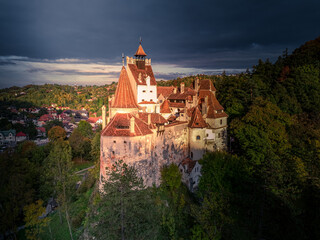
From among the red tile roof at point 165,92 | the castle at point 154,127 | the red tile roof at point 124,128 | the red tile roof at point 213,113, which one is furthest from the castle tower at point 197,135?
the red tile roof at point 165,92

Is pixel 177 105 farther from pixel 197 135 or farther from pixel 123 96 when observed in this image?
pixel 123 96

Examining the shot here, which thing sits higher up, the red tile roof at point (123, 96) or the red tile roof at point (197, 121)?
the red tile roof at point (123, 96)

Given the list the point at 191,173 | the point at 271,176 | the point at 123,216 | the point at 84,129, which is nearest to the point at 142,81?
the point at 191,173

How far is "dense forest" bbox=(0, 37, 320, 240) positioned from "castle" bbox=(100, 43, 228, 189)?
2463 mm

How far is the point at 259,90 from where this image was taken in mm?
47469

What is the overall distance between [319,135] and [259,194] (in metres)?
10.9

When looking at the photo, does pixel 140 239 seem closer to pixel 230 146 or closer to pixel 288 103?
pixel 230 146

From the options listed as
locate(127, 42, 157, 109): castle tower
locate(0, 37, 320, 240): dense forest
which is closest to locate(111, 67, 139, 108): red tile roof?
locate(127, 42, 157, 109): castle tower

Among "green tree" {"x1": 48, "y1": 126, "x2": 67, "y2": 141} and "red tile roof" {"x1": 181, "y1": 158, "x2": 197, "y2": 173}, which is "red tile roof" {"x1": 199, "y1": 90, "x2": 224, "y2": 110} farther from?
"green tree" {"x1": 48, "y1": 126, "x2": 67, "y2": 141}

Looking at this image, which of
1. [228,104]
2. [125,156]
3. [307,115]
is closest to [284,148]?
[307,115]

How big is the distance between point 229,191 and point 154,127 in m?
14.3

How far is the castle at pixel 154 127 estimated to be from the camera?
28.7 metres

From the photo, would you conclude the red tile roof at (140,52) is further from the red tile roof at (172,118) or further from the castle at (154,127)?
the red tile roof at (172,118)

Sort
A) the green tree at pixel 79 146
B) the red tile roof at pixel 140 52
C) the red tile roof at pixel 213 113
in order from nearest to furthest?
the red tile roof at pixel 213 113
the red tile roof at pixel 140 52
the green tree at pixel 79 146
